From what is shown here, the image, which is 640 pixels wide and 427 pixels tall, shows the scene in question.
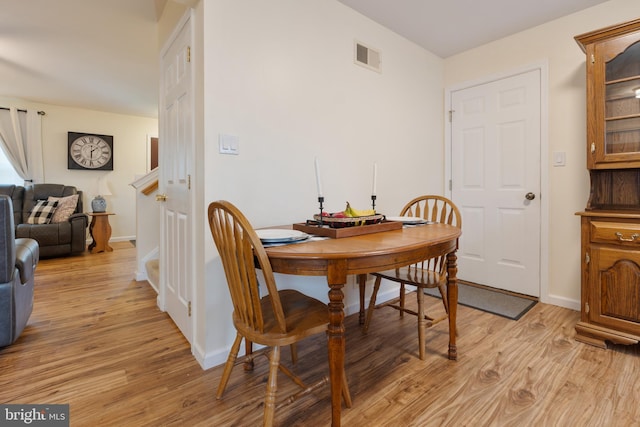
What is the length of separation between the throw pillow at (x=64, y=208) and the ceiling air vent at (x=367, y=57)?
14.8ft

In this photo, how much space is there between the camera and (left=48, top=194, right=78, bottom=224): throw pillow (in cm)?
429

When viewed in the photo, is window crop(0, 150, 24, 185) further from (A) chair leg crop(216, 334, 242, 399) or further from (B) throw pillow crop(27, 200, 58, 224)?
(A) chair leg crop(216, 334, 242, 399)

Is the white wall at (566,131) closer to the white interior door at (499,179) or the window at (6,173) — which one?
the white interior door at (499,179)

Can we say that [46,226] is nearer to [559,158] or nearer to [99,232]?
[99,232]

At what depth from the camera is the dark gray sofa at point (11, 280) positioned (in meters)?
1.65

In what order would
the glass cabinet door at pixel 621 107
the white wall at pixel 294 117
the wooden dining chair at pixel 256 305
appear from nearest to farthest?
the wooden dining chair at pixel 256 305 < the white wall at pixel 294 117 < the glass cabinet door at pixel 621 107

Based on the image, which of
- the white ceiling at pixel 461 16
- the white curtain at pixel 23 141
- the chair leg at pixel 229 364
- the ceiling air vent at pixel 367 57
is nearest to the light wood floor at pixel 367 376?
the chair leg at pixel 229 364

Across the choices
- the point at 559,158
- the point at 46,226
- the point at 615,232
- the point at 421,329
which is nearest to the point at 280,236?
the point at 421,329

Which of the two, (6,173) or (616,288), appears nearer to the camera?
(616,288)

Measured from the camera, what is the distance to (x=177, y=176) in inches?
79.0

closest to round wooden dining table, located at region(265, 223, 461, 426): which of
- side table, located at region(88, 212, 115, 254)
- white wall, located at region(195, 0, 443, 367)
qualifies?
white wall, located at region(195, 0, 443, 367)

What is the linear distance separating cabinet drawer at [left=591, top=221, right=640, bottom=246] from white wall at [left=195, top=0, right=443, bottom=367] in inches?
51.8

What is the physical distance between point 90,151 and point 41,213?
1439mm

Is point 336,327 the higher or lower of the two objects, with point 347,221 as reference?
lower
